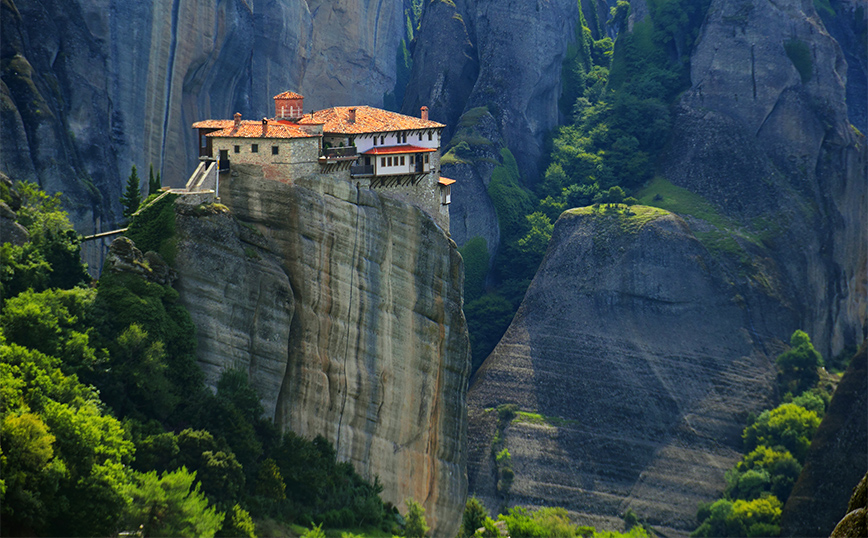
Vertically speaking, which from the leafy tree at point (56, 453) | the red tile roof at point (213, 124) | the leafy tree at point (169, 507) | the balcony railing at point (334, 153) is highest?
the red tile roof at point (213, 124)

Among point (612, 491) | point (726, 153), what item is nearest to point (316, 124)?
point (612, 491)

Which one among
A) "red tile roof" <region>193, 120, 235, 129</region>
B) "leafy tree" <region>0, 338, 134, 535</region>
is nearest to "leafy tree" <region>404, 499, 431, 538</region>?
"leafy tree" <region>0, 338, 134, 535</region>

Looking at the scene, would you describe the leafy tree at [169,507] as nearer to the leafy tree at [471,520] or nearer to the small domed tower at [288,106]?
the leafy tree at [471,520]

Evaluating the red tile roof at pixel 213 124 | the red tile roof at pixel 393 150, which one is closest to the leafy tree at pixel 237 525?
the red tile roof at pixel 393 150

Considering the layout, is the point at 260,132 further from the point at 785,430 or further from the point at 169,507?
the point at 785,430

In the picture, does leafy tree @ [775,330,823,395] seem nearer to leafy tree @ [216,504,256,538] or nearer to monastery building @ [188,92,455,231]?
monastery building @ [188,92,455,231]

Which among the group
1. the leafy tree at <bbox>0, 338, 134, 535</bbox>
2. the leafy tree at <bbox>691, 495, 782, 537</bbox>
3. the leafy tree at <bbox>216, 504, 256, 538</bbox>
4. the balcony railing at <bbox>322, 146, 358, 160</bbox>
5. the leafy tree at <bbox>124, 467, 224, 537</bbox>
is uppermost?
the balcony railing at <bbox>322, 146, 358, 160</bbox>
